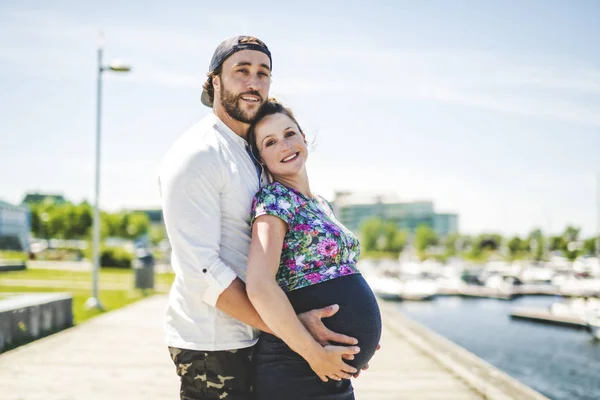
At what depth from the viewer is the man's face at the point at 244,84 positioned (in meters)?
2.31

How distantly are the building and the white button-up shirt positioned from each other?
4924cm

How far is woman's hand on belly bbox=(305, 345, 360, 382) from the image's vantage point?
2033mm

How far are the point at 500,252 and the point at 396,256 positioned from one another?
21.2 meters

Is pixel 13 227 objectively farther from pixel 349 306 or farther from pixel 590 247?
pixel 590 247

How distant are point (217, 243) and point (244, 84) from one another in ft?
2.18

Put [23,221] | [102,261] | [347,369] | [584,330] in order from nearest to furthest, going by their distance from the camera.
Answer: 1. [347,369]
2. [102,261]
3. [584,330]
4. [23,221]

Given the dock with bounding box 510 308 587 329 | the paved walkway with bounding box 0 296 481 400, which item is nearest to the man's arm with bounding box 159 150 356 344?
the paved walkway with bounding box 0 296 481 400

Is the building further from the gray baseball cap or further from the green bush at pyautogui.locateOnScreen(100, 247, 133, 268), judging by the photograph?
the gray baseball cap

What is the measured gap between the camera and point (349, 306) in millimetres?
2166

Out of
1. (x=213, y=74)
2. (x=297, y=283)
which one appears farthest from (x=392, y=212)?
(x=297, y=283)

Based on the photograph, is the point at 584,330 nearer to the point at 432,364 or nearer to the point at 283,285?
the point at 432,364

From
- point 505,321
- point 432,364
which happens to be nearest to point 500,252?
point 505,321

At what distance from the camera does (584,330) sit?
119ft

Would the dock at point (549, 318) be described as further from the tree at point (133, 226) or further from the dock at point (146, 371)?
the tree at point (133, 226)
